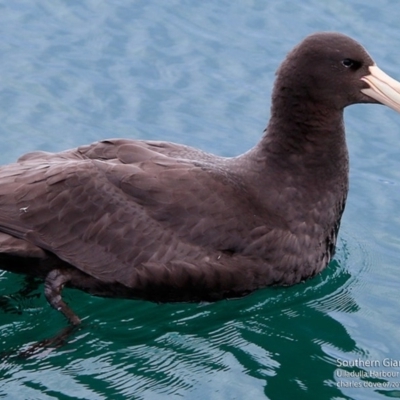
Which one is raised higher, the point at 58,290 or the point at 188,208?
the point at 188,208

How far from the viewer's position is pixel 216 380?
7.27 meters

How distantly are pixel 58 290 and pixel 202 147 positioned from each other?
8.51 ft

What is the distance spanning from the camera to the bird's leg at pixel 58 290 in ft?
25.1

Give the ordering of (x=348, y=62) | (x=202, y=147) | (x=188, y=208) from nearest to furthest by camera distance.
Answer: (x=188, y=208) < (x=348, y=62) < (x=202, y=147)

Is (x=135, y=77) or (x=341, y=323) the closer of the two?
(x=341, y=323)

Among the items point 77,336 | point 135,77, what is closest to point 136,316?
point 77,336

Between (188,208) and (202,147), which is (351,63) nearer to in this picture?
(188,208)

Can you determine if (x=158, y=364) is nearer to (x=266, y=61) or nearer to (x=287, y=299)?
(x=287, y=299)

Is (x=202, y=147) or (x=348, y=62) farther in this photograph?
(x=202, y=147)

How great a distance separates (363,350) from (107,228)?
1.77m

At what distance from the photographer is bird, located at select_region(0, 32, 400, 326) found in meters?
7.63

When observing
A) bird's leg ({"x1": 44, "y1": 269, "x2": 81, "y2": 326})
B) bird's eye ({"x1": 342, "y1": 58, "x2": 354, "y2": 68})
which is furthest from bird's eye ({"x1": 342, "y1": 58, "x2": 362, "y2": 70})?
bird's leg ({"x1": 44, "y1": 269, "x2": 81, "y2": 326})

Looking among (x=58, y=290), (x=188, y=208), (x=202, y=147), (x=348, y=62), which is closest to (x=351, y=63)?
(x=348, y=62)

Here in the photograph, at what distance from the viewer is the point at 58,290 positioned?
7.66 m
